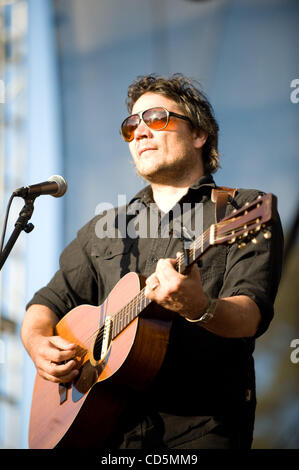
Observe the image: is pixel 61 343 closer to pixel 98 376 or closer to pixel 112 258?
pixel 98 376

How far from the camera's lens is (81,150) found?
14.3 ft

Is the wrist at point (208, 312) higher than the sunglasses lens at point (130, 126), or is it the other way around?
the sunglasses lens at point (130, 126)

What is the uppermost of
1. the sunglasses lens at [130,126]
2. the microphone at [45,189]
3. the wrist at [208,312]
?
the sunglasses lens at [130,126]

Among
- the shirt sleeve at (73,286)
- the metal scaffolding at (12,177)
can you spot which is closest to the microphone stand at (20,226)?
the shirt sleeve at (73,286)

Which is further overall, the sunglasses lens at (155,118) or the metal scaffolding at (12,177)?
the metal scaffolding at (12,177)

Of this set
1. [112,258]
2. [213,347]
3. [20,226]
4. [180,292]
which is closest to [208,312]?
[180,292]

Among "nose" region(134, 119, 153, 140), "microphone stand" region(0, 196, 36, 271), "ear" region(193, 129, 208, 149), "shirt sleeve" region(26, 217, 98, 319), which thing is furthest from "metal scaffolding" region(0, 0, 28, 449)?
"microphone stand" region(0, 196, 36, 271)

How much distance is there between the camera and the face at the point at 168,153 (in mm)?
2875

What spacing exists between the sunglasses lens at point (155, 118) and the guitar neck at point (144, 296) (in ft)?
3.21

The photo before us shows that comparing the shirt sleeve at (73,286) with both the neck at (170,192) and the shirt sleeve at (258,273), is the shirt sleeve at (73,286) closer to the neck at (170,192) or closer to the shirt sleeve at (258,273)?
the neck at (170,192)

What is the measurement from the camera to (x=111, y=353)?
2.27 meters

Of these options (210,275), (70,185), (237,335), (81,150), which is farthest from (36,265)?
(237,335)

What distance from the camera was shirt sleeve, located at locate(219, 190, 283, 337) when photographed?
207cm

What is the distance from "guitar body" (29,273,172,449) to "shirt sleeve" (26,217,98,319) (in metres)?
0.17
